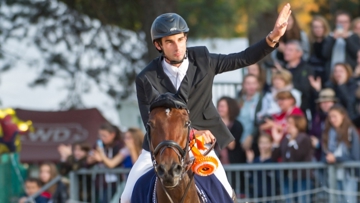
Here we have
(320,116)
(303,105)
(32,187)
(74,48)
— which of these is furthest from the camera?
(74,48)

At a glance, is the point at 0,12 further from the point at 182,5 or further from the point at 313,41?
the point at 313,41

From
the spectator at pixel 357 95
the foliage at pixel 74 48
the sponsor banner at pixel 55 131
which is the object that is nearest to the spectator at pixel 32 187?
the sponsor banner at pixel 55 131

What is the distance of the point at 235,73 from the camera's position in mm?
16969

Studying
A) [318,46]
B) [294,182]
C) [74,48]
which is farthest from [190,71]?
[74,48]

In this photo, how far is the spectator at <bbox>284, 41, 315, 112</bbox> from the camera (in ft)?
42.1

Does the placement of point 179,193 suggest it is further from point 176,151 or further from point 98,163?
point 98,163

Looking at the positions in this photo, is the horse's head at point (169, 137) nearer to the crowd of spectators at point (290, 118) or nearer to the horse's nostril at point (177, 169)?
the horse's nostril at point (177, 169)

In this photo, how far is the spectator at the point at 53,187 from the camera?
510 inches

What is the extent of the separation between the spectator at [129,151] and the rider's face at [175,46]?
214 inches

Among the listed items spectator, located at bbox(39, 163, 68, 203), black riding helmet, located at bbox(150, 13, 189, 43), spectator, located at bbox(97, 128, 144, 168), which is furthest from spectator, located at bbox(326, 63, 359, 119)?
black riding helmet, located at bbox(150, 13, 189, 43)

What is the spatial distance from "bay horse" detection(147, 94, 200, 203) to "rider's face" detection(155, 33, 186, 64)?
0.82 m

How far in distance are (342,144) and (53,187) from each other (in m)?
4.85

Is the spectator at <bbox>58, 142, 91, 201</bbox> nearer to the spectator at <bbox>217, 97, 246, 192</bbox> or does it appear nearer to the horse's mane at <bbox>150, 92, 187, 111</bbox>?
the spectator at <bbox>217, 97, 246, 192</bbox>

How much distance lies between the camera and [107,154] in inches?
508
